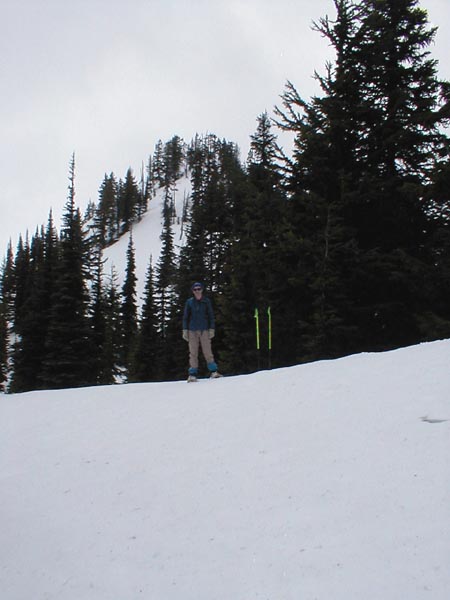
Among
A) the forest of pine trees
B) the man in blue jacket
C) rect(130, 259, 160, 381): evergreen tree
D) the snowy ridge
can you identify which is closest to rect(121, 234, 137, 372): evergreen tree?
the snowy ridge

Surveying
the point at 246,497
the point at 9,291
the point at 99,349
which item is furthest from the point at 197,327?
the point at 9,291

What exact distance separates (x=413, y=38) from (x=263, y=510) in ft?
55.1

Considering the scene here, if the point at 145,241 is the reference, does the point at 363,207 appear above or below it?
below

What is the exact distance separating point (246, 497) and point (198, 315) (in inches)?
240

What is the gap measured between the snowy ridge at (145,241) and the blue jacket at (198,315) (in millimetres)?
58860

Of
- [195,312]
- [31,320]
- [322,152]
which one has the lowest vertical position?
[195,312]

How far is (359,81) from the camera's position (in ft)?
49.4

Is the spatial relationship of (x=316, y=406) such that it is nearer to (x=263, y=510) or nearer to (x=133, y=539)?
(x=263, y=510)

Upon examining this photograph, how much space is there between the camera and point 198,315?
984 cm

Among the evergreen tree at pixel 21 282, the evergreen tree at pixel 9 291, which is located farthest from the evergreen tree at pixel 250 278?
the evergreen tree at pixel 9 291

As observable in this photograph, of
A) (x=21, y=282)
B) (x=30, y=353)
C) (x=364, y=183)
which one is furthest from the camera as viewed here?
(x=21, y=282)

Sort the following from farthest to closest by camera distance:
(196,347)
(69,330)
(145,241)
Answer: (145,241) → (69,330) → (196,347)

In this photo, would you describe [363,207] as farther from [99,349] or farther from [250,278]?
[99,349]

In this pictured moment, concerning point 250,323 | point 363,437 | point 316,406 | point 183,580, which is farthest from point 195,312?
point 250,323
